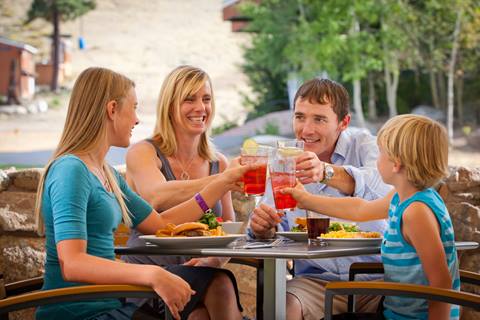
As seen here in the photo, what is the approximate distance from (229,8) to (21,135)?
6610 millimetres

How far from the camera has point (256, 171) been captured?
8.04ft

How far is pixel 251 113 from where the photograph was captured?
20875mm

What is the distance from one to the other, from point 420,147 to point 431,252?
0.26 m

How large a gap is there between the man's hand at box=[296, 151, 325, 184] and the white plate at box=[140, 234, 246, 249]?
0.37 metres

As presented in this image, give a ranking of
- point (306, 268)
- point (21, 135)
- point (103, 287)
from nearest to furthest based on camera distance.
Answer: point (103, 287) → point (306, 268) → point (21, 135)

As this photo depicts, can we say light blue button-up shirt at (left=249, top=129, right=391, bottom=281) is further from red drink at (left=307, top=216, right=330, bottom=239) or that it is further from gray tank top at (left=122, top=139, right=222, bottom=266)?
red drink at (left=307, top=216, right=330, bottom=239)

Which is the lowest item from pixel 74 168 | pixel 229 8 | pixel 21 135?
pixel 21 135

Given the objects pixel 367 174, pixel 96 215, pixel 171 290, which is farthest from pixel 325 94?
pixel 171 290

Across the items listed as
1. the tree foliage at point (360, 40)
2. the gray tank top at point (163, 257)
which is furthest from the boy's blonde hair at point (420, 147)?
the tree foliage at point (360, 40)

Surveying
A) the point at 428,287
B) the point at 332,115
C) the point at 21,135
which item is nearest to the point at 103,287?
the point at 428,287

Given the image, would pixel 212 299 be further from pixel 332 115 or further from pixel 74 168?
pixel 332 115

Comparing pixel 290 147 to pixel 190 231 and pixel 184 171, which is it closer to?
pixel 190 231

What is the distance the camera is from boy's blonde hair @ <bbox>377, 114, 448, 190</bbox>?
7.18ft

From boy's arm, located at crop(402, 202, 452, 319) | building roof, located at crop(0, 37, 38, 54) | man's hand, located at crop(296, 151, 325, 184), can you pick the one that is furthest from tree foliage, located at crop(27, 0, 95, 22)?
boy's arm, located at crop(402, 202, 452, 319)
